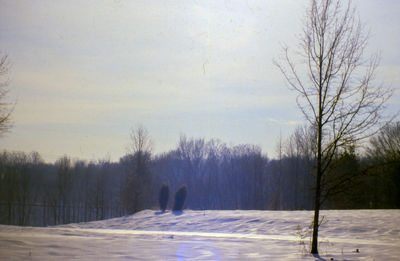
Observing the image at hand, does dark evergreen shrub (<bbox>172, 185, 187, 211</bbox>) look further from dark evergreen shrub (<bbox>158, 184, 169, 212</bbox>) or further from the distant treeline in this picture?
the distant treeline

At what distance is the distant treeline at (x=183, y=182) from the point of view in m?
38.7

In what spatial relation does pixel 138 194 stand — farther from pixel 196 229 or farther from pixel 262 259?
pixel 262 259

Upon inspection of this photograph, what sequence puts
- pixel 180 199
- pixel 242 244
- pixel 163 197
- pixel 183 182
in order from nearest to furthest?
pixel 242 244
pixel 180 199
pixel 163 197
pixel 183 182

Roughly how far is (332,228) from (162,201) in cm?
1649

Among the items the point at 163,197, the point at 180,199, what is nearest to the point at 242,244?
the point at 180,199

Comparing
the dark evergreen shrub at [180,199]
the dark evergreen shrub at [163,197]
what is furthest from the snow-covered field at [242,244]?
the dark evergreen shrub at [163,197]

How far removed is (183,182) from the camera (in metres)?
71.8

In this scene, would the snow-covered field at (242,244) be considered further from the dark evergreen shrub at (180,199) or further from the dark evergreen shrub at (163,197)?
the dark evergreen shrub at (163,197)

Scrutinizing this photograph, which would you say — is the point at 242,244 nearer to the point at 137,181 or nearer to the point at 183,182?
the point at 137,181

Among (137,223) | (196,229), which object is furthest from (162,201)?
(196,229)

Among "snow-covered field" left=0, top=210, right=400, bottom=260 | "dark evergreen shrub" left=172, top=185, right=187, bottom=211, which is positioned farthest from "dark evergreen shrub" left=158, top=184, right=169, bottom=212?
"snow-covered field" left=0, top=210, right=400, bottom=260

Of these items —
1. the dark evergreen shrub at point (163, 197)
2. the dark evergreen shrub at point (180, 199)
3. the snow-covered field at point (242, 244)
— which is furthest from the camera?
the dark evergreen shrub at point (163, 197)

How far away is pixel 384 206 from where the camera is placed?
108 feet

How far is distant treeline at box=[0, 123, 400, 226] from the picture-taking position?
38.7m
